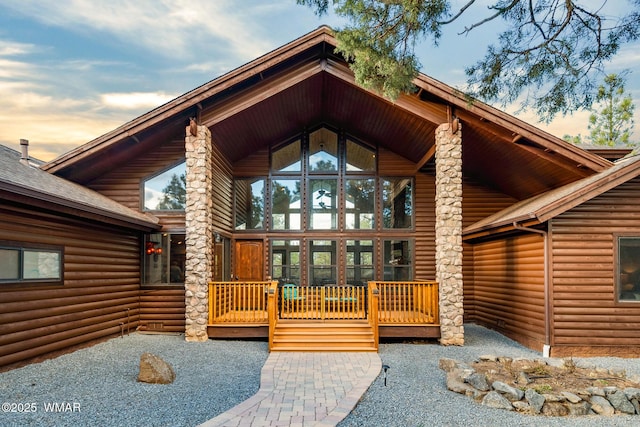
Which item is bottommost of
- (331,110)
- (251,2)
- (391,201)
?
(391,201)

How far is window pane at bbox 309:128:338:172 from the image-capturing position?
12.0m

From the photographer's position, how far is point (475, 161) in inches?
422

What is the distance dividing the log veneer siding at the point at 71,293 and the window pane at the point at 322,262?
4.80m

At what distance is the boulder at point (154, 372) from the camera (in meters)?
5.50

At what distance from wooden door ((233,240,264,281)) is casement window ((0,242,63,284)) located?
16.5 feet

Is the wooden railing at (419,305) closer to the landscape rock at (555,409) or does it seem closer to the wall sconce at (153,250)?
the landscape rock at (555,409)

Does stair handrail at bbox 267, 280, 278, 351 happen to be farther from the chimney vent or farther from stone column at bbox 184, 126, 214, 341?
the chimney vent

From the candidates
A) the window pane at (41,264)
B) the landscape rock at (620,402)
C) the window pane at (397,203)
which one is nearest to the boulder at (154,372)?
the window pane at (41,264)

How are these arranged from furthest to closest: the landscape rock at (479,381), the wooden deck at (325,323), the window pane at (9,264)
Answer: the wooden deck at (325,323) → the window pane at (9,264) → the landscape rock at (479,381)

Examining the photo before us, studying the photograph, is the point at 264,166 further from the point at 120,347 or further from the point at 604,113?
the point at 604,113

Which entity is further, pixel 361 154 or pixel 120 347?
pixel 361 154

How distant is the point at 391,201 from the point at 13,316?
9.34 m

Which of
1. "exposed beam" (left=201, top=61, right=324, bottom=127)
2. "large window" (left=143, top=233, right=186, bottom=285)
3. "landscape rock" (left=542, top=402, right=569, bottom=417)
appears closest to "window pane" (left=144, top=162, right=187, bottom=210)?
"large window" (left=143, top=233, right=186, bottom=285)

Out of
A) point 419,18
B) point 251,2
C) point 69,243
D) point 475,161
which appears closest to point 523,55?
point 419,18
